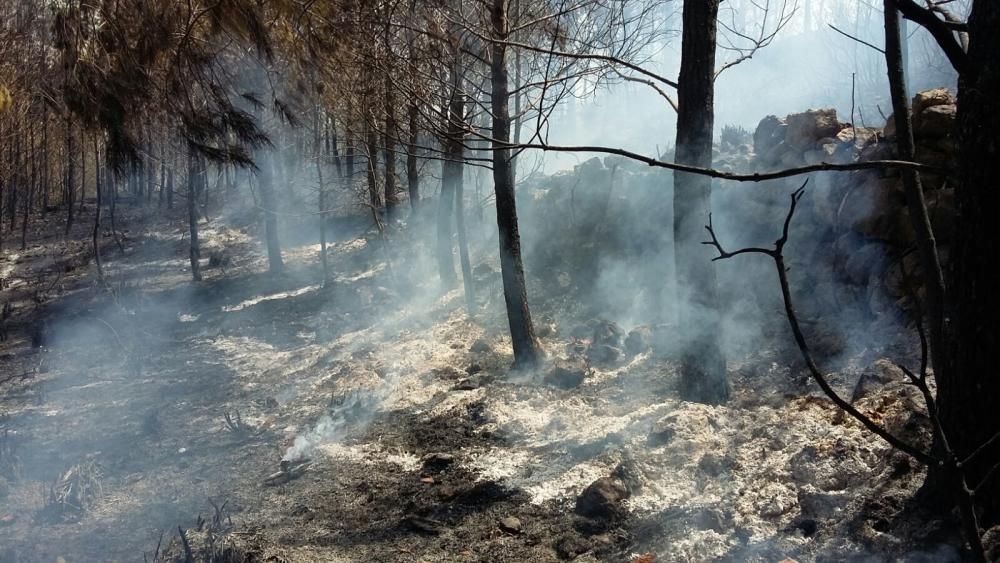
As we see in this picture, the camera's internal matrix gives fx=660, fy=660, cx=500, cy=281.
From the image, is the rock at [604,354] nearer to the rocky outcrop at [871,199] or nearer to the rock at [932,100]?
the rocky outcrop at [871,199]

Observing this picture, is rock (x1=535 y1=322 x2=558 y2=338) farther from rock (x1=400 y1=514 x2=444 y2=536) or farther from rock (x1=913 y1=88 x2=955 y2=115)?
rock (x1=913 y1=88 x2=955 y2=115)

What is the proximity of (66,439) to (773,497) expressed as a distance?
8109 mm

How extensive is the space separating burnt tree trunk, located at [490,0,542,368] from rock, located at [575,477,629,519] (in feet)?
13.2

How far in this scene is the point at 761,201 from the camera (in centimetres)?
965

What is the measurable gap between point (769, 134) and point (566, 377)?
18.5ft

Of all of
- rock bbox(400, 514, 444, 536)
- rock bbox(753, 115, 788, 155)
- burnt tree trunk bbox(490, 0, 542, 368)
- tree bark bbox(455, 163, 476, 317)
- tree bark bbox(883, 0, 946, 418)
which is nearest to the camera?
tree bark bbox(883, 0, 946, 418)

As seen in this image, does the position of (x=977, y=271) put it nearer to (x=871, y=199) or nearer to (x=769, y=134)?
(x=871, y=199)

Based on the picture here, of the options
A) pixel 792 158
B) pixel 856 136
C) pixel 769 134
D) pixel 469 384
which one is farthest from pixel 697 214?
pixel 769 134

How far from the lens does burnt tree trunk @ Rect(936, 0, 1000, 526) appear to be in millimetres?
2506

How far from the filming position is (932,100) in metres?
6.98

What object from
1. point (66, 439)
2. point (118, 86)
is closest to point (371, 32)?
point (118, 86)

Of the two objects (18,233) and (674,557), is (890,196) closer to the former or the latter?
(674,557)

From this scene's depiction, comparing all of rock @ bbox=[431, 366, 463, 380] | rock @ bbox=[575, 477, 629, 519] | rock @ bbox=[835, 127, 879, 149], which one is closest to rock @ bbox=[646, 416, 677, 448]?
rock @ bbox=[575, 477, 629, 519]

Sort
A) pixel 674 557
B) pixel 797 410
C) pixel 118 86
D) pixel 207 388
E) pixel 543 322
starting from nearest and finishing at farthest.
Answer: pixel 674 557 < pixel 797 410 < pixel 118 86 < pixel 207 388 < pixel 543 322
